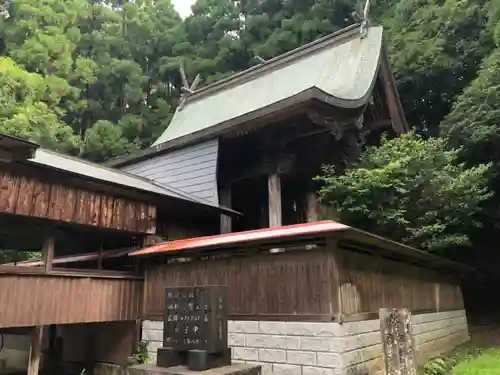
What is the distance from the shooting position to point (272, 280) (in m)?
8.10

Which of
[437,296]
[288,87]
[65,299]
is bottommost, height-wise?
[437,296]

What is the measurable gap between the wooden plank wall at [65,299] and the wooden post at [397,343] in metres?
6.02

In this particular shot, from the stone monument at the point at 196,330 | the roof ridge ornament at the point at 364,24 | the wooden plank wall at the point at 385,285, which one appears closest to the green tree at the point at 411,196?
the wooden plank wall at the point at 385,285

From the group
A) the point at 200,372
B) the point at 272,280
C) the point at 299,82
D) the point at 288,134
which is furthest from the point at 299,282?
the point at 299,82

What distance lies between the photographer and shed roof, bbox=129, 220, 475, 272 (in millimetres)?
7117

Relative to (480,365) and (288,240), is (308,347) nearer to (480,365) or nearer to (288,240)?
(288,240)

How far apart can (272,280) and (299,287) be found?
61 cm

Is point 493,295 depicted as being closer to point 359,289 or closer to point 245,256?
point 359,289

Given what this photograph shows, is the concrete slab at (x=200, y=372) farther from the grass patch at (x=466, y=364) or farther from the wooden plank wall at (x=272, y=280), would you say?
the grass patch at (x=466, y=364)

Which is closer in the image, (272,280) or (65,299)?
(272,280)

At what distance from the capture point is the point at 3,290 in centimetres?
771

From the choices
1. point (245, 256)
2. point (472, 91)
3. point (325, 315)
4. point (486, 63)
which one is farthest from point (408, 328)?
point (486, 63)

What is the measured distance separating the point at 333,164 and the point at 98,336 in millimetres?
8259

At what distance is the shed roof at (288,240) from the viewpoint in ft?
23.4
